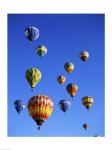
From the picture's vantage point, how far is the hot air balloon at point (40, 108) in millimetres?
5098

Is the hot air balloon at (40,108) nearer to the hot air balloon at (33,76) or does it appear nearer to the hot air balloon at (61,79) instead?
the hot air balloon at (61,79)

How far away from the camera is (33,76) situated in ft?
20.1

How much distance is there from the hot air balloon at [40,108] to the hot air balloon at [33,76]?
57cm

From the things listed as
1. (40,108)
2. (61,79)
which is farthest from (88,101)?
(61,79)

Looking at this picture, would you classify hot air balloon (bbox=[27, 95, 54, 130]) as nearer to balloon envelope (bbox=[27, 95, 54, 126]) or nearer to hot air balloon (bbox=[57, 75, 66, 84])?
balloon envelope (bbox=[27, 95, 54, 126])

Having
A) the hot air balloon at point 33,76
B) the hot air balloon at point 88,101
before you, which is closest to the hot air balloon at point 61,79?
the hot air balloon at point 33,76

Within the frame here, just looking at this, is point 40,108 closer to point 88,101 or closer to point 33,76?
point 88,101

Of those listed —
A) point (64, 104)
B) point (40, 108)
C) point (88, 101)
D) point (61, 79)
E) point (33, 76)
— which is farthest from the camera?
point (64, 104)

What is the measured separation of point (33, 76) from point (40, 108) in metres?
0.89
